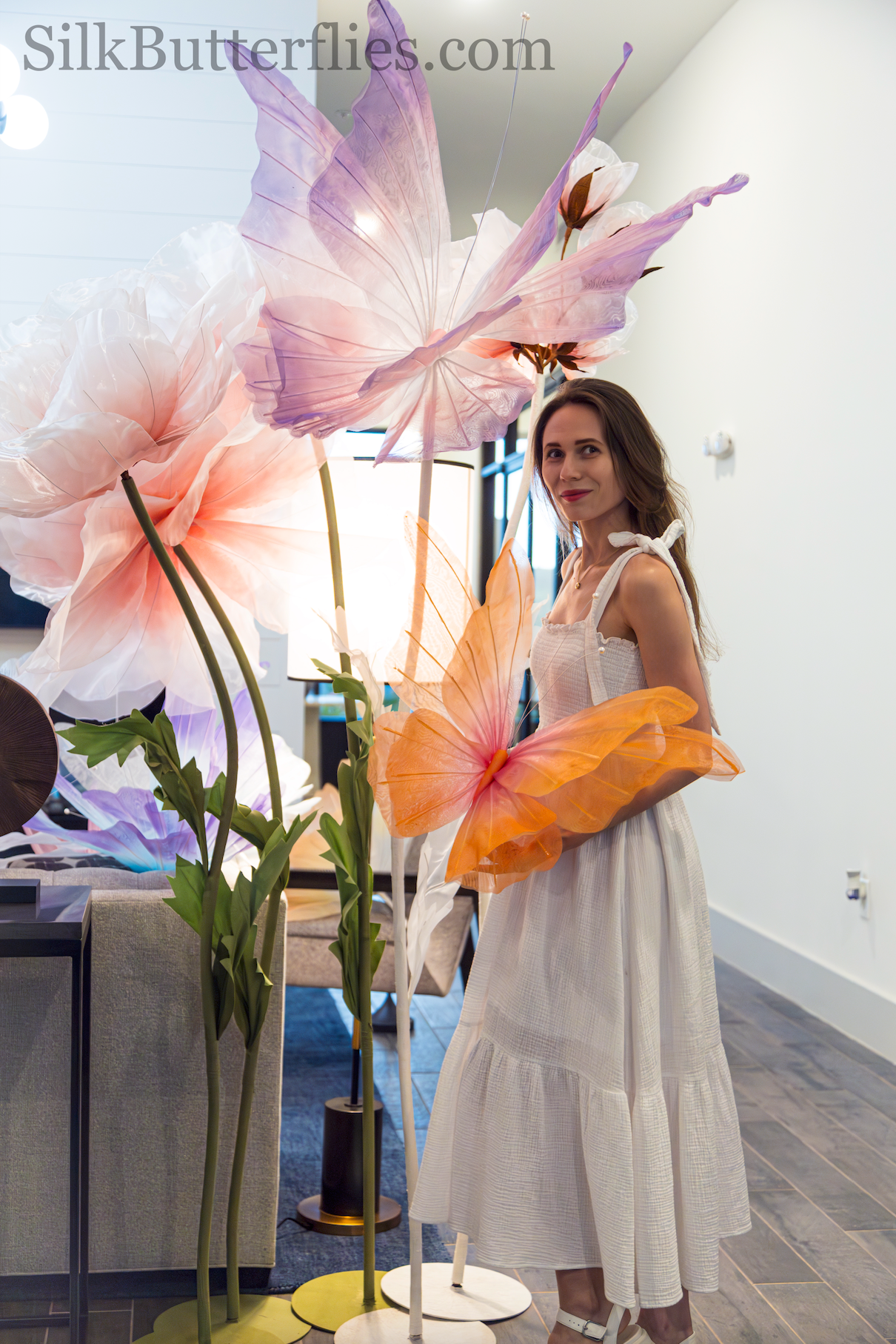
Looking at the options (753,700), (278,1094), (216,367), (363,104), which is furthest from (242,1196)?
(753,700)

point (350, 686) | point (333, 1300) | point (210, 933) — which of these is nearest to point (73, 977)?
point (210, 933)

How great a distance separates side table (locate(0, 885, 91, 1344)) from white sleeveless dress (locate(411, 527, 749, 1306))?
0.46 meters

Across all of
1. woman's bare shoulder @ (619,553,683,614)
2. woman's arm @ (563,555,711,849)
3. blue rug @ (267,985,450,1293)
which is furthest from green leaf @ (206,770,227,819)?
blue rug @ (267,985,450,1293)

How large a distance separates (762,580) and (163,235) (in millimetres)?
2770

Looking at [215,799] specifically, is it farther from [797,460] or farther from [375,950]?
[797,460]

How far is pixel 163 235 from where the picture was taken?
4.58m

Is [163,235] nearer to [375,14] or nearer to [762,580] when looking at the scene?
[762,580]

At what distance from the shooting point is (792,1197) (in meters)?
2.37

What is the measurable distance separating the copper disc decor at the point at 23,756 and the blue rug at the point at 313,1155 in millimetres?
957

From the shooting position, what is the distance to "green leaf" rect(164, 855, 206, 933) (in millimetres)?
1528

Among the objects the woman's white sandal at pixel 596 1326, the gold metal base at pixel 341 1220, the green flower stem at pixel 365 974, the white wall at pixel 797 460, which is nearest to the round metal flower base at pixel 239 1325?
the green flower stem at pixel 365 974

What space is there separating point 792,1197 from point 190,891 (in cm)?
159

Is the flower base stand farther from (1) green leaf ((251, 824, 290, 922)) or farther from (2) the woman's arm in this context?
(2) the woman's arm

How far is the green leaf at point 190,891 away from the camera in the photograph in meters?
1.53
